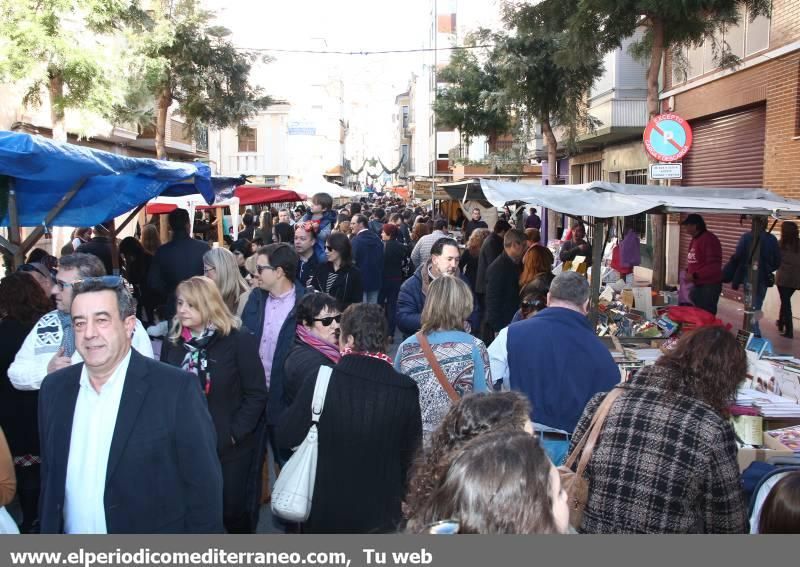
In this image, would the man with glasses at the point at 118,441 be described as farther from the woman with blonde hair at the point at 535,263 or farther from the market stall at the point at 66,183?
the woman with blonde hair at the point at 535,263

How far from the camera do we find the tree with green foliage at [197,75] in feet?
65.1

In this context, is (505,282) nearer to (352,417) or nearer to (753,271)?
(753,271)

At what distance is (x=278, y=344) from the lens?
5.22 meters

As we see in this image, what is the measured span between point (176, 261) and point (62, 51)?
665 cm

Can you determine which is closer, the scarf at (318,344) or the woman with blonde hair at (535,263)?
the scarf at (318,344)

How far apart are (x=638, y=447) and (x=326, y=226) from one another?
881 centimetres

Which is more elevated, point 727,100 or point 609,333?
point 727,100

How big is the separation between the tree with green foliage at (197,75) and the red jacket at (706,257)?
13.1 m

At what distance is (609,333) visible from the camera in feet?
23.9

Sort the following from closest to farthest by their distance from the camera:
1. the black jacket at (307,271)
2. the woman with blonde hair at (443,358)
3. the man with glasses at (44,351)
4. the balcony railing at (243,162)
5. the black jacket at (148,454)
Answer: the black jacket at (148,454) < the man with glasses at (44,351) < the woman with blonde hair at (443,358) < the black jacket at (307,271) < the balcony railing at (243,162)

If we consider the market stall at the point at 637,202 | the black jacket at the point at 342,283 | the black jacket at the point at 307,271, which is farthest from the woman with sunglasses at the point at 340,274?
the market stall at the point at 637,202

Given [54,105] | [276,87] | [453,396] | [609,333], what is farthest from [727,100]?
[276,87]

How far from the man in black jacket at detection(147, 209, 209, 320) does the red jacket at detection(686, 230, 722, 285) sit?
5797 millimetres

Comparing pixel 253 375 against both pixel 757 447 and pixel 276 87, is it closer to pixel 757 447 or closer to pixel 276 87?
pixel 757 447
